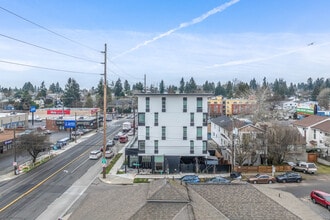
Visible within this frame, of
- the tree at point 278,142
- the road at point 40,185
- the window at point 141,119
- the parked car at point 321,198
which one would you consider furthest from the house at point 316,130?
the road at point 40,185

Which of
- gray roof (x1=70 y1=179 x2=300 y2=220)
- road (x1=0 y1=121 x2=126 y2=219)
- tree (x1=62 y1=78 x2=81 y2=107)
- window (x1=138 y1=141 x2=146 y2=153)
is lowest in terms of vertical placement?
road (x1=0 y1=121 x2=126 y2=219)

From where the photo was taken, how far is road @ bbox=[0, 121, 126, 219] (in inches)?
976

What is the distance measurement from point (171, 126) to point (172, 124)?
11.5 inches

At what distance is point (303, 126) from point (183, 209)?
4823cm

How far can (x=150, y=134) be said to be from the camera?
4044 cm

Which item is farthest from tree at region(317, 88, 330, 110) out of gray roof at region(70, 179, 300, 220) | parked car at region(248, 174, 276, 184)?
gray roof at region(70, 179, 300, 220)

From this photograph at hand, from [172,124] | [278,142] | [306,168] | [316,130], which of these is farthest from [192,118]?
[316,130]

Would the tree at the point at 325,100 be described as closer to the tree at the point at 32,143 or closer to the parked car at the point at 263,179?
the parked car at the point at 263,179

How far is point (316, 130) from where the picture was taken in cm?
5069

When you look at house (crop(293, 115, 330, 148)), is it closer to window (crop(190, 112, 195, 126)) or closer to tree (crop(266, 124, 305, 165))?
tree (crop(266, 124, 305, 165))

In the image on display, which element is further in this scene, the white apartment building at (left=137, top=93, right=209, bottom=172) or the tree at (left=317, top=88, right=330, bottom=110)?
the tree at (left=317, top=88, right=330, bottom=110)

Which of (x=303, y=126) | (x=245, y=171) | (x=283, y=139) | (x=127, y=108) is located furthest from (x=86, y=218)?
(x=127, y=108)

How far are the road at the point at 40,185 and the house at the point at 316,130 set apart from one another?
34142mm

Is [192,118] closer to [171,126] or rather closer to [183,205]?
[171,126]
